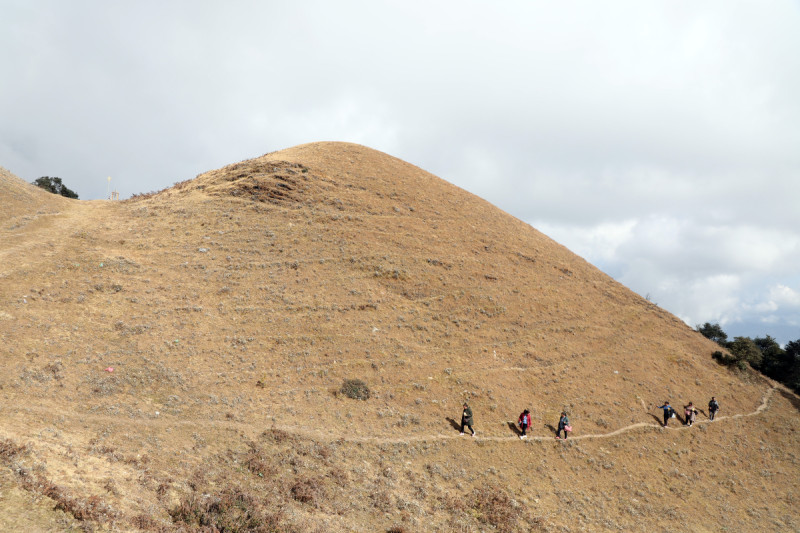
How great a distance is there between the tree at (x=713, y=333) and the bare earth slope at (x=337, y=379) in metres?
6.47

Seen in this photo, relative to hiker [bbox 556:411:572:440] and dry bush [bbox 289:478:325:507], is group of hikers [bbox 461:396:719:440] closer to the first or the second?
hiker [bbox 556:411:572:440]

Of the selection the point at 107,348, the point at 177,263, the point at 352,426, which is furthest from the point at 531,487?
the point at 177,263

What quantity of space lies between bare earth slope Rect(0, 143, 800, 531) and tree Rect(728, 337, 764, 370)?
5.09ft

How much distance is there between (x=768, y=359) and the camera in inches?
1260

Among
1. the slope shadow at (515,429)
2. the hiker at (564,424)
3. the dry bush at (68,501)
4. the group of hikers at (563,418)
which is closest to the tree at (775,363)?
the group of hikers at (563,418)

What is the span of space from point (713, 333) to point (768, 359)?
18.8 ft

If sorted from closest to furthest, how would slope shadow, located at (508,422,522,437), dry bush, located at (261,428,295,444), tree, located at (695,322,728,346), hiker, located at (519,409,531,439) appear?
dry bush, located at (261,428,295,444) → hiker, located at (519,409,531,439) → slope shadow, located at (508,422,522,437) → tree, located at (695,322,728,346)

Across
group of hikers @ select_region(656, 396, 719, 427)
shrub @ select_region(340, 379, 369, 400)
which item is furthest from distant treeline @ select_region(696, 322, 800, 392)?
shrub @ select_region(340, 379, 369, 400)

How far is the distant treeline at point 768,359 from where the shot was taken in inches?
1167

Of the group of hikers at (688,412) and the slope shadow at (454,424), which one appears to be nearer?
the slope shadow at (454,424)

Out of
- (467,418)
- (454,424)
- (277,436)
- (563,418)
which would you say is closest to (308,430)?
(277,436)

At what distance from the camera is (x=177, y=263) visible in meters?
25.2

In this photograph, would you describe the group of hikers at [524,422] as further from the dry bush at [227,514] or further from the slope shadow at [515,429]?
the dry bush at [227,514]

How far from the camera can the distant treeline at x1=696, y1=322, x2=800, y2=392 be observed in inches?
1167
